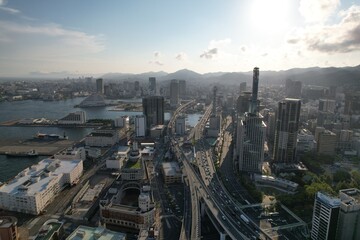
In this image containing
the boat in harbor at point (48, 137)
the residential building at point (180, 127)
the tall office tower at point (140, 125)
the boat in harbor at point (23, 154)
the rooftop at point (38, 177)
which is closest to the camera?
the rooftop at point (38, 177)

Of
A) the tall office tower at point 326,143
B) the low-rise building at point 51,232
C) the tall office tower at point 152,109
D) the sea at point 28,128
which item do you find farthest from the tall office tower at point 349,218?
the tall office tower at point 152,109

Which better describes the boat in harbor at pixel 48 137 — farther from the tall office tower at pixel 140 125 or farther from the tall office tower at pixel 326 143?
the tall office tower at pixel 326 143

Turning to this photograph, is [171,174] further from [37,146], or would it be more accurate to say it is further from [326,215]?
[37,146]

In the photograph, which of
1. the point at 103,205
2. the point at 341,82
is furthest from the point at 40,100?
the point at 341,82

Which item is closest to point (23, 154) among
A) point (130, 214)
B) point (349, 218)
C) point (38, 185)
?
point (38, 185)

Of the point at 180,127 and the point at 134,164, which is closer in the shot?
the point at 134,164

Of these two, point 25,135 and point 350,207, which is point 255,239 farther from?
point 25,135
